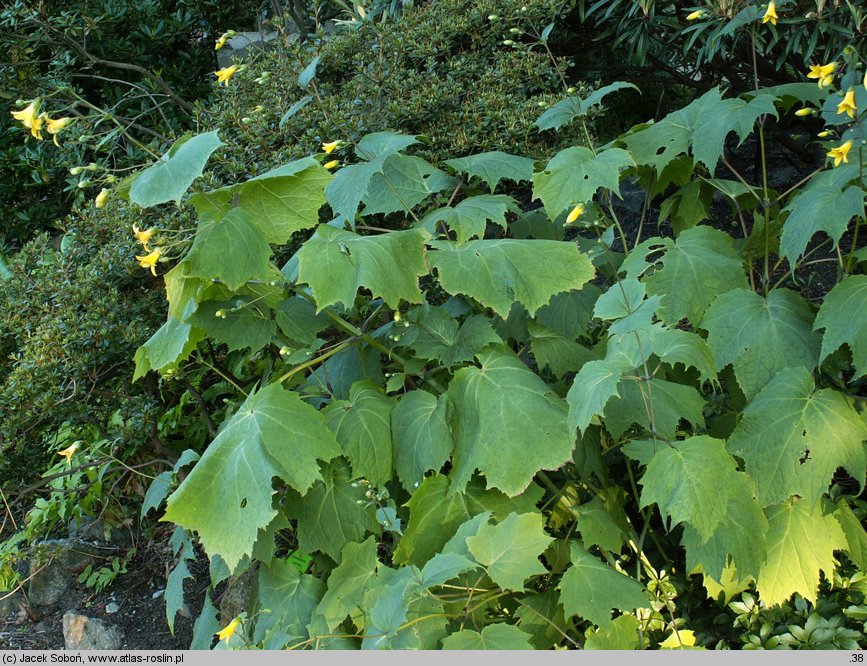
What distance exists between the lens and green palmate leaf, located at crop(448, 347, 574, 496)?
80.0 inches

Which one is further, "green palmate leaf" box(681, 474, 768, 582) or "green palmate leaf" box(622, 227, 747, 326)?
"green palmate leaf" box(622, 227, 747, 326)

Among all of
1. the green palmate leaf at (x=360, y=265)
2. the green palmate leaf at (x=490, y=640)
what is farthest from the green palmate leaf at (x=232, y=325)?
the green palmate leaf at (x=490, y=640)

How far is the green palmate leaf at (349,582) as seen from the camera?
2092mm

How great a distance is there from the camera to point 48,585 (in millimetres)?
3291

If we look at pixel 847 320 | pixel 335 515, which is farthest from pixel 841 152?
pixel 335 515

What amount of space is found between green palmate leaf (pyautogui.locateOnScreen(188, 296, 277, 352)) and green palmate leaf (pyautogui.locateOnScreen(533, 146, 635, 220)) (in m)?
0.82

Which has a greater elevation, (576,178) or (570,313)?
(576,178)

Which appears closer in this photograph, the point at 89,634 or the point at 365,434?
the point at 365,434

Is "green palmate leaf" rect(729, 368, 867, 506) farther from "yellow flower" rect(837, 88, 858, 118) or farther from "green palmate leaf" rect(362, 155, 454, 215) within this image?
"green palmate leaf" rect(362, 155, 454, 215)

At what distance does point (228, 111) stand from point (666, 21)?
180cm

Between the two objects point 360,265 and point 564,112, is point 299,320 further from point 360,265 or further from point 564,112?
point 564,112

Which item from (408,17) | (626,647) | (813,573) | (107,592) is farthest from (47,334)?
(813,573)

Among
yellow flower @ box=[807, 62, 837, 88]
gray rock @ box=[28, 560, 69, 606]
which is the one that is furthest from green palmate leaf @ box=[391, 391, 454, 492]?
gray rock @ box=[28, 560, 69, 606]

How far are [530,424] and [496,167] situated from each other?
37.7 inches
